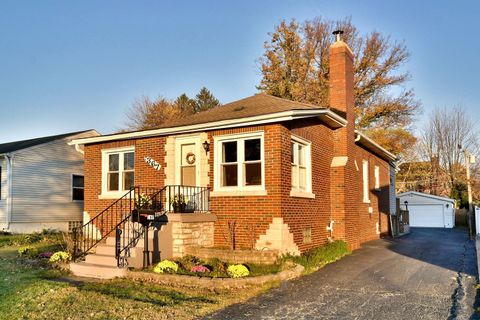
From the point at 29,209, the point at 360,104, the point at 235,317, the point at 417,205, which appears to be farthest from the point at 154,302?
the point at 417,205

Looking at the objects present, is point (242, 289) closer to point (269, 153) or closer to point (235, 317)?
point (235, 317)

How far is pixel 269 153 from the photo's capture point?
11.4 meters

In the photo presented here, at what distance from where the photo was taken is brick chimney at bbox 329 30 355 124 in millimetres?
15094

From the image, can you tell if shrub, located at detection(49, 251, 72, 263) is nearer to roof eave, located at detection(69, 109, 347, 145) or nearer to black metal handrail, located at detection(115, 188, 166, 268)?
black metal handrail, located at detection(115, 188, 166, 268)

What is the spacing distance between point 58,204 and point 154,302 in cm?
1685

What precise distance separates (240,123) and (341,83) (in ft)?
17.3

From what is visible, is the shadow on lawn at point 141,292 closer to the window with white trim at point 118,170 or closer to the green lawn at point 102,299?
the green lawn at point 102,299

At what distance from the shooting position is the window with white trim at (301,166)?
12328 mm

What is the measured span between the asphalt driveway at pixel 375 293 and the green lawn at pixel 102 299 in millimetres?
563

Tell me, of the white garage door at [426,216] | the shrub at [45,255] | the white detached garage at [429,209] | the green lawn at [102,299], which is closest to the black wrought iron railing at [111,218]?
the shrub at [45,255]

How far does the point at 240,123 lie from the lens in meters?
11.7

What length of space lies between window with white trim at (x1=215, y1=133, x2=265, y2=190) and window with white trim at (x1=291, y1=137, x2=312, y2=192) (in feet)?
3.60

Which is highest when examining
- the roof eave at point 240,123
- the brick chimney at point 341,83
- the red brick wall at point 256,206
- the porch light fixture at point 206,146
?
the brick chimney at point 341,83

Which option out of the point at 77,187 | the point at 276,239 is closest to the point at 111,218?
the point at 276,239
